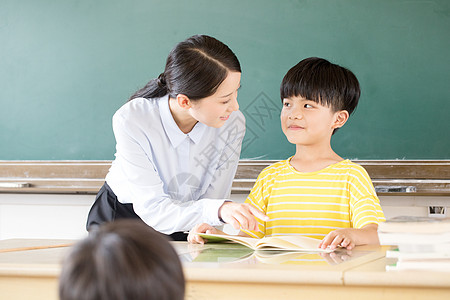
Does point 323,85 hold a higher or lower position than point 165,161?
higher

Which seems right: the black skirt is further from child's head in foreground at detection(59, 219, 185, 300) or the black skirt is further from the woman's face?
child's head in foreground at detection(59, 219, 185, 300)

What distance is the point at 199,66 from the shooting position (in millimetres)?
1610

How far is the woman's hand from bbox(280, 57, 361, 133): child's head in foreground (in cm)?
50

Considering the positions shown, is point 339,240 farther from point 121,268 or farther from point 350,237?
point 121,268

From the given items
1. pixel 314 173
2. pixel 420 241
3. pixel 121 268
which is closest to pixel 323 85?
pixel 314 173

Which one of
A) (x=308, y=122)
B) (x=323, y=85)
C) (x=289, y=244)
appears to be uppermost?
(x=323, y=85)

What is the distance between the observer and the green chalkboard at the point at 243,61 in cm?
207

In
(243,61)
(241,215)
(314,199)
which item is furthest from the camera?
(243,61)

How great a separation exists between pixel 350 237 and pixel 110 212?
889 millimetres

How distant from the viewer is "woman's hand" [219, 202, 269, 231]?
129cm

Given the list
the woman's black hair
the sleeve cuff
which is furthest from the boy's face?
the sleeve cuff

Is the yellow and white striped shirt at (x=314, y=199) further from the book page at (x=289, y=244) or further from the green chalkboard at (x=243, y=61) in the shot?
the green chalkboard at (x=243, y=61)

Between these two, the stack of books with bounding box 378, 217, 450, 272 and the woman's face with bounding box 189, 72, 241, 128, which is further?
the woman's face with bounding box 189, 72, 241, 128

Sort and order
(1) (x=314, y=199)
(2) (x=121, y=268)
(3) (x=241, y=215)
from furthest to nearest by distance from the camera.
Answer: (1) (x=314, y=199) < (3) (x=241, y=215) < (2) (x=121, y=268)
